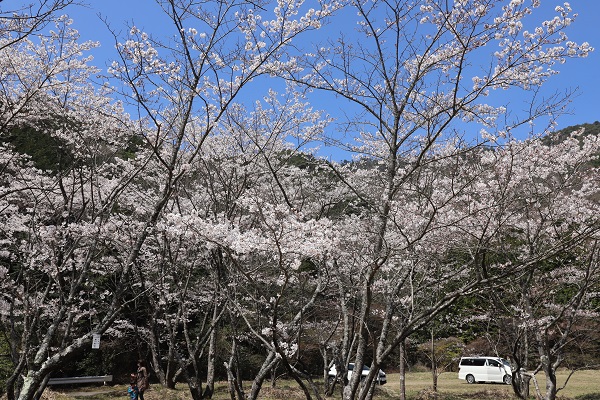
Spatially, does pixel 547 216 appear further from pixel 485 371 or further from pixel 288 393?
pixel 485 371

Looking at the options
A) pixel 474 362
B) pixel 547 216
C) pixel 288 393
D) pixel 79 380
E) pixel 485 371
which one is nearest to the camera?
pixel 547 216

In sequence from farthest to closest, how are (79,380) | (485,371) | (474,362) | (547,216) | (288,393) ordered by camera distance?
(474,362)
(485,371)
(79,380)
(288,393)
(547,216)

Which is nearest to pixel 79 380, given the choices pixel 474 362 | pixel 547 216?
pixel 547 216

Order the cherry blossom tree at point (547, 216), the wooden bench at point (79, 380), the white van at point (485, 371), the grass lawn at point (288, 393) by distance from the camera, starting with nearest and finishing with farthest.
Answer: the cherry blossom tree at point (547, 216) → the grass lawn at point (288, 393) → the wooden bench at point (79, 380) → the white van at point (485, 371)

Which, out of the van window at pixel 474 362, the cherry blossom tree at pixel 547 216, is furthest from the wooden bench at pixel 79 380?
the van window at pixel 474 362

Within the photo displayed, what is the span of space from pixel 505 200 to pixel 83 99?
21.3ft

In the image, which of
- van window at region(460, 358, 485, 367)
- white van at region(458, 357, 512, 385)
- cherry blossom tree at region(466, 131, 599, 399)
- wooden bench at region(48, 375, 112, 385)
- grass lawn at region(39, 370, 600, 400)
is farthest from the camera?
van window at region(460, 358, 485, 367)

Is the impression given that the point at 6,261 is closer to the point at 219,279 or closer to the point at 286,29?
the point at 219,279

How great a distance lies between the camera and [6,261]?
13125 millimetres

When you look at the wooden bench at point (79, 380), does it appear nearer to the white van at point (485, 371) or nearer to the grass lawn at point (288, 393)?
the grass lawn at point (288, 393)

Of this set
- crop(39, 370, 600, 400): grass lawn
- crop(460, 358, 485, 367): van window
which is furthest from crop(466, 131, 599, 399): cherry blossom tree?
crop(460, 358, 485, 367): van window

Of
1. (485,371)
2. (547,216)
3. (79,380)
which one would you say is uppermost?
(547,216)

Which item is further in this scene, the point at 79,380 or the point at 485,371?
the point at 485,371

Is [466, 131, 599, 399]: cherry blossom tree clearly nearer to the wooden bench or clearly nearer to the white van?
the white van
